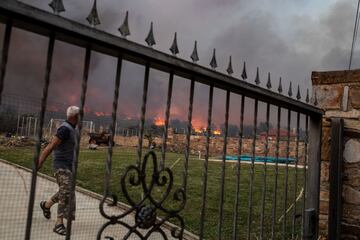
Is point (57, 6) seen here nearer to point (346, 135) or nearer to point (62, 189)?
point (346, 135)

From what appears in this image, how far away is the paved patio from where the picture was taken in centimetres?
480

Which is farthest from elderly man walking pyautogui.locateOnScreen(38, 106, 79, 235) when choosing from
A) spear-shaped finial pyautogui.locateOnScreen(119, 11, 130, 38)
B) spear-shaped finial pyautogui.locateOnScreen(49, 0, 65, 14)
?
spear-shaped finial pyautogui.locateOnScreen(49, 0, 65, 14)

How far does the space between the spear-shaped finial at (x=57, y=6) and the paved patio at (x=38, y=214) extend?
2.14 metres

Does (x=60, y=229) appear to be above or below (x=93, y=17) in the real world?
below

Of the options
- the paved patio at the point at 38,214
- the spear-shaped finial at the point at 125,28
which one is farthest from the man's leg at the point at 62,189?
the spear-shaped finial at the point at 125,28

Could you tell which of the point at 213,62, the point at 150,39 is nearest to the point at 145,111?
the point at 150,39

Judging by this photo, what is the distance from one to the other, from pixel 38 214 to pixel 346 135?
180 inches

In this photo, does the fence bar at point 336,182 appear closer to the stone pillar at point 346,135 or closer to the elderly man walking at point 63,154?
the stone pillar at point 346,135

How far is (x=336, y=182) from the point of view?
3072mm

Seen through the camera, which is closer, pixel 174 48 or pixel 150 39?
pixel 150 39

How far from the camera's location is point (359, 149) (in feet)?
10.2

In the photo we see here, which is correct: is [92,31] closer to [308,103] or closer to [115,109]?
[115,109]

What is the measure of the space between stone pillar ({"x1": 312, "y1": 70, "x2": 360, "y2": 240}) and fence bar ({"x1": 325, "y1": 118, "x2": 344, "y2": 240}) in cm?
7

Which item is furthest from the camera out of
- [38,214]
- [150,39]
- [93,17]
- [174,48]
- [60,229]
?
[38,214]
